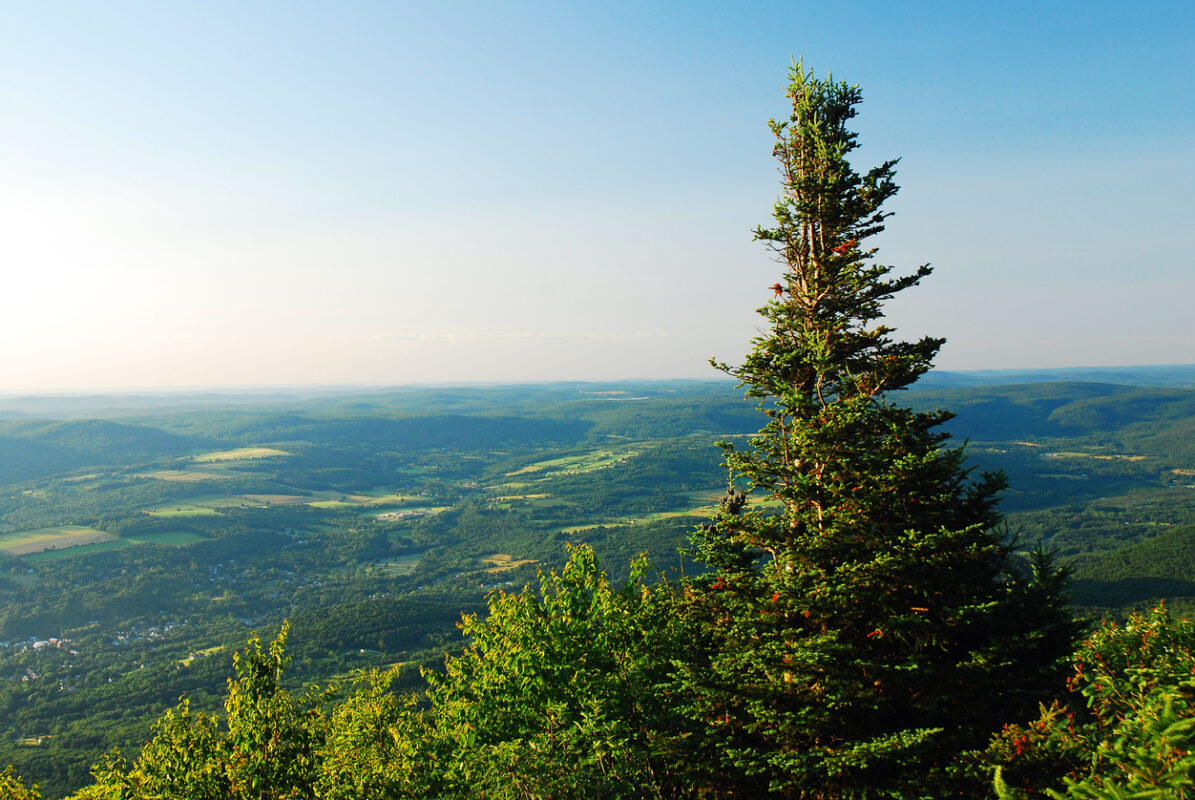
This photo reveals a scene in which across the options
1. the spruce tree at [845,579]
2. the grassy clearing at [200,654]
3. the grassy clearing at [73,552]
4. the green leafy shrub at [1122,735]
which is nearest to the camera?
the green leafy shrub at [1122,735]

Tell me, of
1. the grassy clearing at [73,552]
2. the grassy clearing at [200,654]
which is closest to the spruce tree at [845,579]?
the grassy clearing at [200,654]

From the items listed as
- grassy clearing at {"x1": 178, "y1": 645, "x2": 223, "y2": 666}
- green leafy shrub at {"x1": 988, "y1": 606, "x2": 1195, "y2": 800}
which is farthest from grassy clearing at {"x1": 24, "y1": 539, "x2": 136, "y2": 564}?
green leafy shrub at {"x1": 988, "y1": 606, "x2": 1195, "y2": 800}

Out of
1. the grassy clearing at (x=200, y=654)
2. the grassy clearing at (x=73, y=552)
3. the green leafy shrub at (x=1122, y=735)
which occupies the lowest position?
the grassy clearing at (x=200, y=654)

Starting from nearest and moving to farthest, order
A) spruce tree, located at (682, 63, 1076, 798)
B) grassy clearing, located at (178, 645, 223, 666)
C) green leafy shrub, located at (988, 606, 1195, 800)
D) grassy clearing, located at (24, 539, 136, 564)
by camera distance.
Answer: green leafy shrub, located at (988, 606, 1195, 800), spruce tree, located at (682, 63, 1076, 798), grassy clearing, located at (178, 645, 223, 666), grassy clearing, located at (24, 539, 136, 564)

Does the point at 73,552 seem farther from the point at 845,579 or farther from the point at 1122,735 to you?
the point at 1122,735

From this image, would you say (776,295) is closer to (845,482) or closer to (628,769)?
(845,482)

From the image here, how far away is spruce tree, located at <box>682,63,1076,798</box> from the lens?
1492 centimetres

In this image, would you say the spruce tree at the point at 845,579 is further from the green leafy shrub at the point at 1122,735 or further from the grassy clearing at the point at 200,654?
the grassy clearing at the point at 200,654

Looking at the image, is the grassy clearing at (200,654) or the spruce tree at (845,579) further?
the grassy clearing at (200,654)

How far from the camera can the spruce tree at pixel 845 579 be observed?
1492 centimetres

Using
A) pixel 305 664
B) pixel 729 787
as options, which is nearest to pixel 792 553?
pixel 729 787

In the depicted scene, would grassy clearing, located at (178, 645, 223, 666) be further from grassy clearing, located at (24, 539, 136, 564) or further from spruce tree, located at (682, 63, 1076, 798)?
spruce tree, located at (682, 63, 1076, 798)

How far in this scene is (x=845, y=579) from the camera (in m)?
15.5

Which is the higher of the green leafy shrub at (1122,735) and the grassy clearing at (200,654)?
the green leafy shrub at (1122,735)
